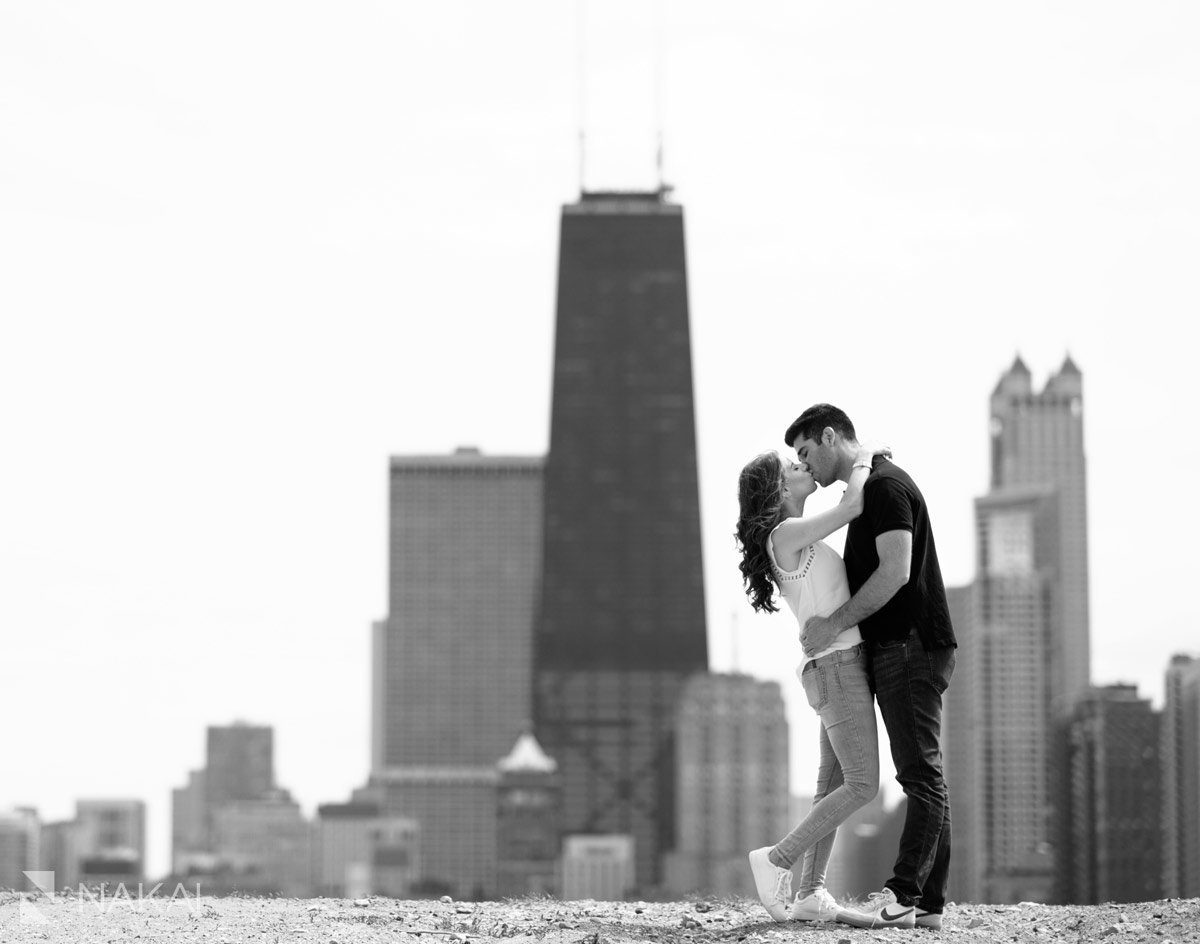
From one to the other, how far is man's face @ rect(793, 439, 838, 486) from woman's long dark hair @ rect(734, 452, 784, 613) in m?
0.15

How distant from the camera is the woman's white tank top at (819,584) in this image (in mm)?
13383

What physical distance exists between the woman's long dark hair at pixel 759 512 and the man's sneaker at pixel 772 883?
1.58 meters

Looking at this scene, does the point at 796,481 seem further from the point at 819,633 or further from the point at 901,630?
the point at 901,630

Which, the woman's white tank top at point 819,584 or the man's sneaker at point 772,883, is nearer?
the woman's white tank top at point 819,584

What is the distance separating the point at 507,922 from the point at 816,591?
2973 millimetres

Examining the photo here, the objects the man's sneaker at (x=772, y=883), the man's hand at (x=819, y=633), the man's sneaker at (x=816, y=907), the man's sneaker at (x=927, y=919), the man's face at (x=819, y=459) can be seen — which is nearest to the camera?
the man's hand at (x=819, y=633)

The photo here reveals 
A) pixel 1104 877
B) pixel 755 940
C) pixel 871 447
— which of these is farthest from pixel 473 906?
pixel 1104 877

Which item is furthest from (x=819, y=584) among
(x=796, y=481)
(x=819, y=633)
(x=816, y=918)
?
(x=816, y=918)

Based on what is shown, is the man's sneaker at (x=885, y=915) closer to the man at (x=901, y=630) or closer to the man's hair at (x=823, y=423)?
the man at (x=901, y=630)

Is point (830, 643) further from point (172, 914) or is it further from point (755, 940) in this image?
point (172, 914)

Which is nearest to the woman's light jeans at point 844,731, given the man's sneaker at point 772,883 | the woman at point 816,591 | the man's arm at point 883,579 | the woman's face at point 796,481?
the woman at point 816,591

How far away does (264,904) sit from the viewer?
52.6ft

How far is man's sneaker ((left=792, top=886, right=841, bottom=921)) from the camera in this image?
13.7 m

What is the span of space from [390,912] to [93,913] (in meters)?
1.89
